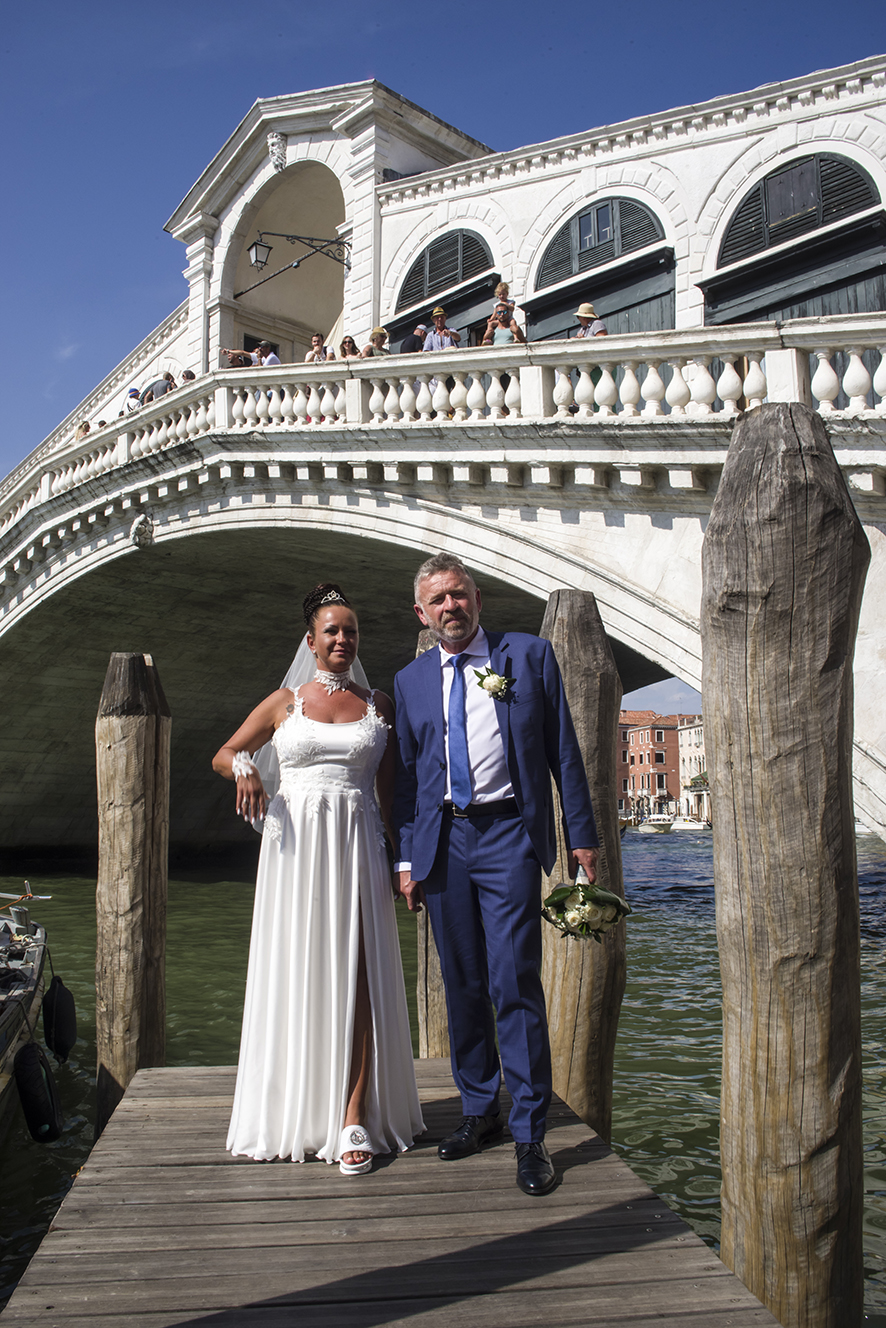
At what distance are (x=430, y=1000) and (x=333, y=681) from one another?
1643 mm

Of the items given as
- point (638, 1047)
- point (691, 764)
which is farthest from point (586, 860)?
point (691, 764)

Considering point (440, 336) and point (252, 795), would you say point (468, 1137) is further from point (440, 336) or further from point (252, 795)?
point (440, 336)

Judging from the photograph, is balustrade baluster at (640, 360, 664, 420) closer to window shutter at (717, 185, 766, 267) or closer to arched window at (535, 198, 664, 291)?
window shutter at (717, 185, 766, 267)

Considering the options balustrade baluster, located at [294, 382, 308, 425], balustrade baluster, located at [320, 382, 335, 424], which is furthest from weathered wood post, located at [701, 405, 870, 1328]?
balustrade baluster, located at [294, 382, 308, 425]

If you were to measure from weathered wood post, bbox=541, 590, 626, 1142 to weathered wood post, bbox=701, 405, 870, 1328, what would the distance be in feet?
4.28

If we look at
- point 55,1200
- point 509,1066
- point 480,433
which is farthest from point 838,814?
point 480,433

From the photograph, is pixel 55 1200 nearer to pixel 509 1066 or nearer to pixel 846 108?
pixel 509 1066

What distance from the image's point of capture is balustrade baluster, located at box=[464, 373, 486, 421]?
26.3 ft

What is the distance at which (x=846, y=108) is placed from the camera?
8.42 metres

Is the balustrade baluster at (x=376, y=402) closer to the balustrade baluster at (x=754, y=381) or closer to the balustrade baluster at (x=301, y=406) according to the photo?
the balustrade baluster at (x=301, y=406)

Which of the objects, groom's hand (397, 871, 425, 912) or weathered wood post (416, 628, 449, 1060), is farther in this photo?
weathered wood post (416, 628, 449, 1060)

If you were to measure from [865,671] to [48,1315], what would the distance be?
214 inches

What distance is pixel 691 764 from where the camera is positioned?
6425 centimetres

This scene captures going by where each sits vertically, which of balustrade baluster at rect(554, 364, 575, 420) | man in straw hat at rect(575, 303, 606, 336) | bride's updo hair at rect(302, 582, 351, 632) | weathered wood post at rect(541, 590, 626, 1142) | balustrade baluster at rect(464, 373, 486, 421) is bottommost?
weathered wood post at rect(541, 590, 626, 1142)
